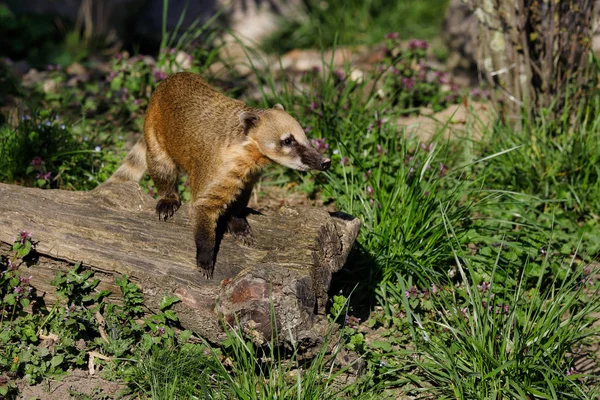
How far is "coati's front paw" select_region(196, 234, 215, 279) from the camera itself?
3928 millimetres

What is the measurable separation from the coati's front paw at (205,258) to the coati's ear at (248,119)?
751mm

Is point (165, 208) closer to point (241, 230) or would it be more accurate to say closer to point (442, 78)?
point (241, 230)

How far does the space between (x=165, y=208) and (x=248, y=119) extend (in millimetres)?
704

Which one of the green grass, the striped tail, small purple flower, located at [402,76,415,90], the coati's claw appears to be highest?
the green grass

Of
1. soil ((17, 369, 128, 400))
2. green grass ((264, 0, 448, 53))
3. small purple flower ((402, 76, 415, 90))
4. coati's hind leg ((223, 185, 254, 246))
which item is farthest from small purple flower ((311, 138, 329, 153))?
green grass ((264, 0, 448, 53))

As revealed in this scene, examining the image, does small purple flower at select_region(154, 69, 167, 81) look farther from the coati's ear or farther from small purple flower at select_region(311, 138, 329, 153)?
the coati's ear

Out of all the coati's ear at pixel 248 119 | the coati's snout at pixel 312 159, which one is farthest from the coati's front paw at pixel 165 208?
the coati's snout at pixel 312 159

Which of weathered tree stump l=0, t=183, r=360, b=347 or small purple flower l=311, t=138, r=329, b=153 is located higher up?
small purple flower l=311, t=138, r=329, b=153

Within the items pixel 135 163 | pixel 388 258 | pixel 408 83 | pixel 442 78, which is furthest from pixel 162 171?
pixel 442 78

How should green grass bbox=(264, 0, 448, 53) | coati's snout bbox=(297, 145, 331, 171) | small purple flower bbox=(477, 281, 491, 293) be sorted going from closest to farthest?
1. coati's snout bbox=(297, 145, 331, 171)
2. small purple flower bbox=(477, 281, 491, 293)
3. green grass bbox=(264, 0, 448, 53)

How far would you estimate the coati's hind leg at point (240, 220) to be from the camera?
13.9 ft

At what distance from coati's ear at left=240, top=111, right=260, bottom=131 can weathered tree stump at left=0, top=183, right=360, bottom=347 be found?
570 millimetres

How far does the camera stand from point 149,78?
636 centimetres

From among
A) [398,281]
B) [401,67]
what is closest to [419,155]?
[398,281]
